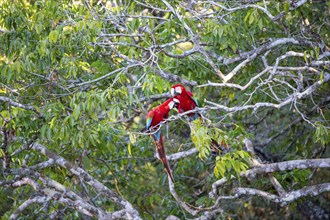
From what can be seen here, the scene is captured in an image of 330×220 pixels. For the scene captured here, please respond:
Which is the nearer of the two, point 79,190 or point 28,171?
point 28,171

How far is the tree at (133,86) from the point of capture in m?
5.97

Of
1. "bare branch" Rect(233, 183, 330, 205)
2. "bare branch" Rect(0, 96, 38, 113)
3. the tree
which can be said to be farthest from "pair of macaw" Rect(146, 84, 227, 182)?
"bare branch" Rect(0, 96, 38, 113)

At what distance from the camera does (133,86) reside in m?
5.95

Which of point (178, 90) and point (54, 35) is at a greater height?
point (54, 35)

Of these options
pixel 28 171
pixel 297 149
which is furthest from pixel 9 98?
pixel 297 149

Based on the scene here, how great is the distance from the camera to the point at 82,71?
22.3 ft

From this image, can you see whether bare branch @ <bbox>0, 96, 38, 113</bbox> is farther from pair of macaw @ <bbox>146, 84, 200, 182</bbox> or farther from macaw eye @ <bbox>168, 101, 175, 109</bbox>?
macaw eye @ <bbox>168, 101, 175, 109</bbox>

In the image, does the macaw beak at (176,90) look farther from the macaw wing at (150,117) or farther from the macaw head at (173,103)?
the macaw wing at (150,117)

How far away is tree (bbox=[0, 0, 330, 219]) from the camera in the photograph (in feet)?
19.6

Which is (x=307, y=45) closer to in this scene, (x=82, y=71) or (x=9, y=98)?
(x=82, y=71)

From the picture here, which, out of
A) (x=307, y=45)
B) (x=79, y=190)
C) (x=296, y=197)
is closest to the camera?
(x=296, y=197)

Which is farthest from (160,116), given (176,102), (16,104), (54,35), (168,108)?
(16,104)

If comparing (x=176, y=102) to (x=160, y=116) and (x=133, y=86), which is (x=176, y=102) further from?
(x=133, y=86)

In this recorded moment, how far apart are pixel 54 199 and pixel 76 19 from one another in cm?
178
